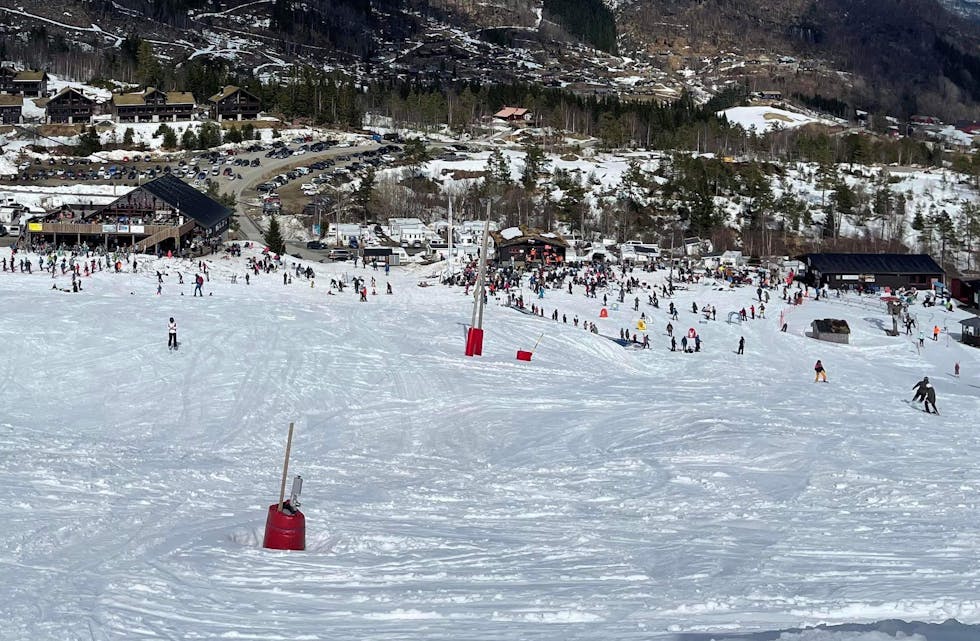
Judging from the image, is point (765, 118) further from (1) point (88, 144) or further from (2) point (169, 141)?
(1) point (88, 144)

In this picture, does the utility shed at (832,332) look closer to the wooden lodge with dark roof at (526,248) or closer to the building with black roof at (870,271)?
the building with black roof at (870,271)

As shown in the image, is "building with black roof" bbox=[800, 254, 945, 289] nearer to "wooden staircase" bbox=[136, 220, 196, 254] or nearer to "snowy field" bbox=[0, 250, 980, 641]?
"snowy field" bbox=[0, 250, 980, 641]

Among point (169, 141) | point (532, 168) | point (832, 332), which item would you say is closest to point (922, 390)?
point (832, 332)

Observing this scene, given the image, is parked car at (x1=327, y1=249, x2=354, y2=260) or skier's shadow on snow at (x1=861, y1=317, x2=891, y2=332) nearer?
skier's shadow on snow at (x1=861, y1=317, x2=891, y2=332)

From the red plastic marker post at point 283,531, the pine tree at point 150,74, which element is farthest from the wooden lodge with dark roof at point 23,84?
the red plastic marker post at point 283,531

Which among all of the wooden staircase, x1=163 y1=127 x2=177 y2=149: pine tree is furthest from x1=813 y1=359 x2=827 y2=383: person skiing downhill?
x1=163 y1=127 x2=177 y2=149: pine tree

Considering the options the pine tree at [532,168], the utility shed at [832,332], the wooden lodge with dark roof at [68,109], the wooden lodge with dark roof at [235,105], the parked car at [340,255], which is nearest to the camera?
the utility shed at [832,332]

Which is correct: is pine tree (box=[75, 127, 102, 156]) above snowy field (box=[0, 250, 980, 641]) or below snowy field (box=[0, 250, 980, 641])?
above
